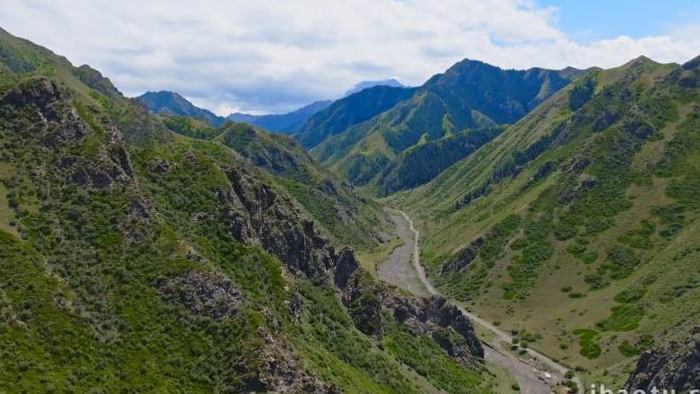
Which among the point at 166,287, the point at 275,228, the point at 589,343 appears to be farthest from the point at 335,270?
the point at 589,343

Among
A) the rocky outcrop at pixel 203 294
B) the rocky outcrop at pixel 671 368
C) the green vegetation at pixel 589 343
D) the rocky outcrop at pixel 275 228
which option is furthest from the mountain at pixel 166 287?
the green vegetation at pixel 589 343

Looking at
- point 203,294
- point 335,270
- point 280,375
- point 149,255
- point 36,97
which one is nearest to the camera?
point 280,375

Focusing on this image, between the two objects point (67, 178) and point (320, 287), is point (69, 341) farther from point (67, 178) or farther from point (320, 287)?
point (320, 287)

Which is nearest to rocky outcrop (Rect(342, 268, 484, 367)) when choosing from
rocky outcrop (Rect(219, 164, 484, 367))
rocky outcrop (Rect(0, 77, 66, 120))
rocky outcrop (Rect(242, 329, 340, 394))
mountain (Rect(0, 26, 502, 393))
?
rocky outcrop (Rect(219, 164, 484, 367))

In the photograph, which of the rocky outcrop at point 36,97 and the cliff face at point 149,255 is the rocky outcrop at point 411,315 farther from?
the rocky outcrop at point 36,97

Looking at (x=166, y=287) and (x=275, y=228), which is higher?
(x=275, y=228)

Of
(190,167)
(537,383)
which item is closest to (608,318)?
(537,383)

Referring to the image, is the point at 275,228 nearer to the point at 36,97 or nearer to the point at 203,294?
the point at 203,294
